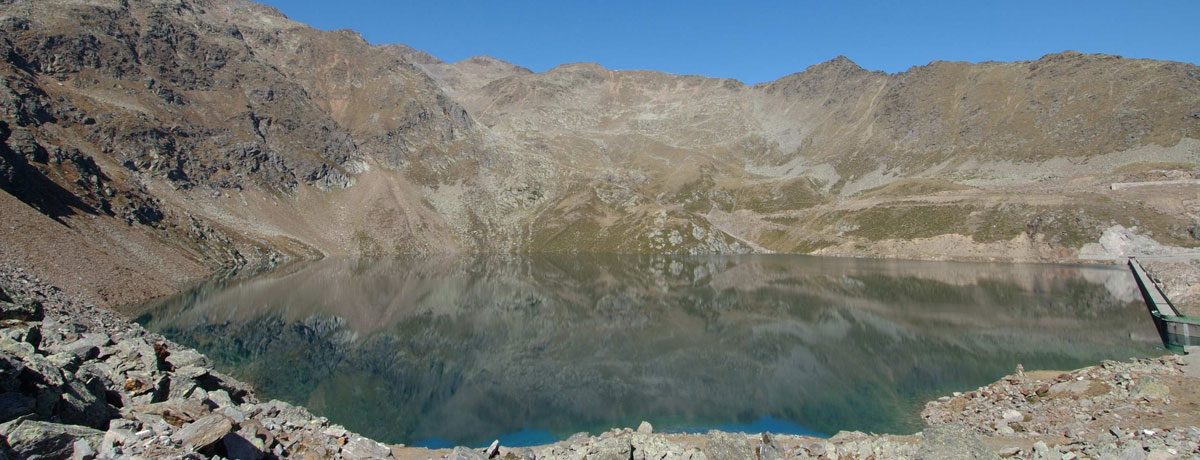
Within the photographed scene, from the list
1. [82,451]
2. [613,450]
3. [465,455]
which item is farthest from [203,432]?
[613,450]

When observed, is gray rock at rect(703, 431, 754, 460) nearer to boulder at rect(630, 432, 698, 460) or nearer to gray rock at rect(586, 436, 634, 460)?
boulder at rect(630, 432, 698, 460)

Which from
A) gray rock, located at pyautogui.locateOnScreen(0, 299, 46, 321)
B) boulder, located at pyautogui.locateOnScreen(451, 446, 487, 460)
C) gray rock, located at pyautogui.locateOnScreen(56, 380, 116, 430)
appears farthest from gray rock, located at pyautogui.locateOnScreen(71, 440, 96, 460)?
gray rock, located at pyautogui.locateOnScreen(0, 299, 46, 321)

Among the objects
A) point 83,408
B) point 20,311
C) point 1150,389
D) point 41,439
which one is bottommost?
point 20,311

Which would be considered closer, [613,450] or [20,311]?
[613,450]

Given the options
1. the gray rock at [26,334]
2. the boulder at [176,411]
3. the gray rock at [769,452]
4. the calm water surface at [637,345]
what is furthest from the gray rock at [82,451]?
the calm water surface at [637,345]

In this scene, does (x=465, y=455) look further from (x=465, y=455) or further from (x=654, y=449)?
(x=654, y=449)

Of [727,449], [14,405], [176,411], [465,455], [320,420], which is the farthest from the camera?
[320,420]

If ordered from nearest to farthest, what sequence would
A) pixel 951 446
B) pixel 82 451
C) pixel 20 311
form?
1. pixel 82 451
2. pixel 951 446
3. pixel 20 311
